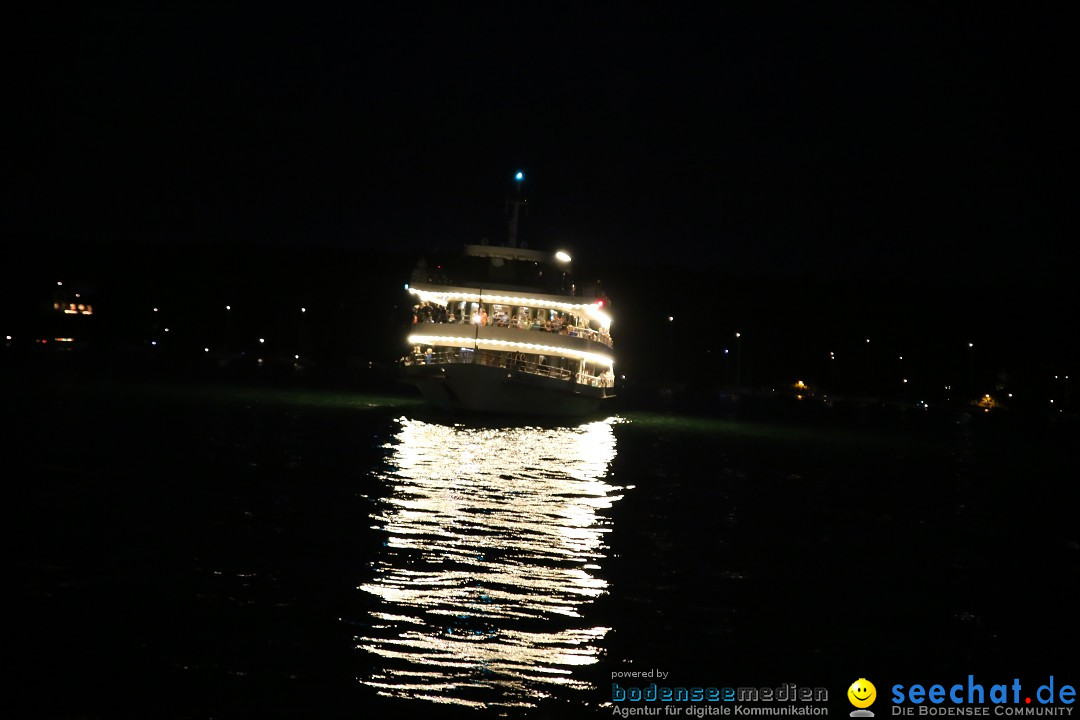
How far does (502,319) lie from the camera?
169 ft

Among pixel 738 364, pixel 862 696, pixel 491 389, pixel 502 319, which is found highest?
pixel 738 364

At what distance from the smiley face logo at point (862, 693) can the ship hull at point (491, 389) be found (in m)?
37.3

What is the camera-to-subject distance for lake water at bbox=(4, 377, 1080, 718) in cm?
1016

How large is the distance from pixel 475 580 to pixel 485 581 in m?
0.13

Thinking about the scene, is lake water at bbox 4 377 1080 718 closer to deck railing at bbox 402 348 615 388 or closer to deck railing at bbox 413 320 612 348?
deck railing at bbox 402 348 615 388

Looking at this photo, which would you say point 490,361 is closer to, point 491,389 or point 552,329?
point 491,389

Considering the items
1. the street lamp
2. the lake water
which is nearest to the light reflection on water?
the lake water

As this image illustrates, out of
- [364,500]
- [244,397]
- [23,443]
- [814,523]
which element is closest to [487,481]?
[364,500]

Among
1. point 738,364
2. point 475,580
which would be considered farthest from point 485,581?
point 738,364

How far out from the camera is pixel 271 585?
43.7 feet

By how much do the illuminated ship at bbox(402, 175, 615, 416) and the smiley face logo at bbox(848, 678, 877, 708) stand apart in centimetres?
3728

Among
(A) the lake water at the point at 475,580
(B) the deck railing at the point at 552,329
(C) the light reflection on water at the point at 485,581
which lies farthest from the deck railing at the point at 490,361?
(C) the light reflection on water at the point at 485,581

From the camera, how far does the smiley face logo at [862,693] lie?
34.0 ft

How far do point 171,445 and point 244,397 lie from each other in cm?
2974
